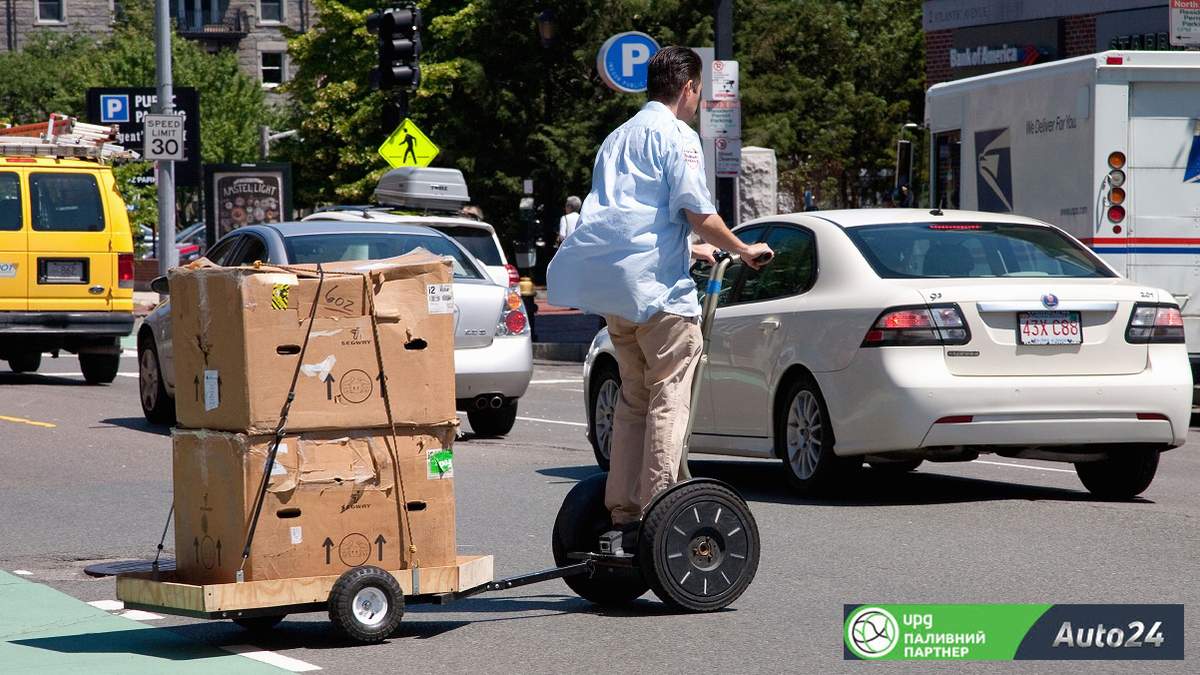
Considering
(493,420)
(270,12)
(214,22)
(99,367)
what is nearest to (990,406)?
(493,420)

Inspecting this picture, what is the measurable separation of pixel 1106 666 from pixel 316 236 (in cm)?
816

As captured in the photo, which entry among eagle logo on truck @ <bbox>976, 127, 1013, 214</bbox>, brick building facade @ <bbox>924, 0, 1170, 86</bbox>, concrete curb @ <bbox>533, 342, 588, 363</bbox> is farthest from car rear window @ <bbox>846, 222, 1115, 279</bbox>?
brick building facade @ <bbox>924, 0, 1170, 86</bbox>

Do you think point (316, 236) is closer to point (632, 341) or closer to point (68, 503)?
point (68, 503)

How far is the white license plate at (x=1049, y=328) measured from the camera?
923cm

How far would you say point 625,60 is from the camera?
20.4 metres

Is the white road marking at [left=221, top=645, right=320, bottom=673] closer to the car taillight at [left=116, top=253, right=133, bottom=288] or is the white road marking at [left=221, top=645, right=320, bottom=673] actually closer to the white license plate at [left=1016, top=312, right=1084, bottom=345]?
the white license plate at [left=1016, top=312, right=1084, bottom=345]

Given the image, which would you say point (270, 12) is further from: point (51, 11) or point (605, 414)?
point (605, 414)

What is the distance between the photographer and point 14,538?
9.30 meters

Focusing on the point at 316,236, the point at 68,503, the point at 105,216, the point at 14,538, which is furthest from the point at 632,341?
the point at 105,216

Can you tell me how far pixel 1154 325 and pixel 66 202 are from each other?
1259cm

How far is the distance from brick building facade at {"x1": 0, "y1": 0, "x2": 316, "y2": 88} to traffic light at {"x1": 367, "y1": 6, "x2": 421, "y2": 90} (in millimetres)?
68908

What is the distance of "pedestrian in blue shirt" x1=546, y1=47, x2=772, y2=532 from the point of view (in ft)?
21.7

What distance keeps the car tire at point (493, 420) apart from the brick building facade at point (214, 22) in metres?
77.5

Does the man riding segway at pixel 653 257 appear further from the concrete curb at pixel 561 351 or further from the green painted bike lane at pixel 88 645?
the concrete curb at pixel 561 351
